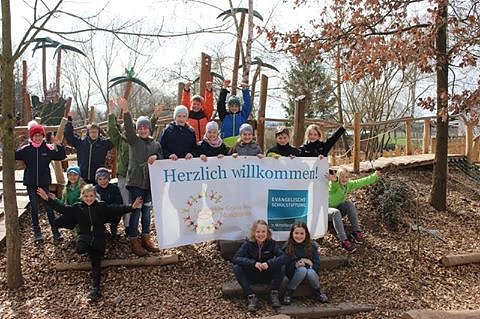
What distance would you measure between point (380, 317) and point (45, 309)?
3500 millimetres

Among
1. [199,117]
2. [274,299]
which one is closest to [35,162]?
[199,117]

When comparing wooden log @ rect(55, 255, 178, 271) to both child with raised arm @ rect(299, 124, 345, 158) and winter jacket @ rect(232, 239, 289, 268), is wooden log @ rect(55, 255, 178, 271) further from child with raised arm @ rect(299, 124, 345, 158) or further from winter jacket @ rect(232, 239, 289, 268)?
child with raised arm @ rect(299, 124, 345, 158)

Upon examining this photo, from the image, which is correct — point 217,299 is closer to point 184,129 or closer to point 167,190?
point 167,190

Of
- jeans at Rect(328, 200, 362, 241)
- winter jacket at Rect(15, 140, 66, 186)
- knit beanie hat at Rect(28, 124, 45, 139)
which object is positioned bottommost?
jeans at Rect(328, 200, 362, 241)

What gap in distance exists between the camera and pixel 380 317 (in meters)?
5.23

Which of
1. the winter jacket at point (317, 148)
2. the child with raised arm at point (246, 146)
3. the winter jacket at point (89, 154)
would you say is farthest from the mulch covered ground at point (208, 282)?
the child with raised arm at point (246, 146)

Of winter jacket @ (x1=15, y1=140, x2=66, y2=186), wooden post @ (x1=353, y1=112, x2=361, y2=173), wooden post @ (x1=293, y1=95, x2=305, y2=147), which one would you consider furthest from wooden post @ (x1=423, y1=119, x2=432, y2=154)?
winter jacket @ (x1=15, y1=140, x2=66, y2=186)

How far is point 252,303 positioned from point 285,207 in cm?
146

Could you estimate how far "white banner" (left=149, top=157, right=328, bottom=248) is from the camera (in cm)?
589

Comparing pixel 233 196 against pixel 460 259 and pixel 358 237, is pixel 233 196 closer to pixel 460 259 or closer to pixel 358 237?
pixel 358 237

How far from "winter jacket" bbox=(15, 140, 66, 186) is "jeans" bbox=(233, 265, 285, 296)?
294cm

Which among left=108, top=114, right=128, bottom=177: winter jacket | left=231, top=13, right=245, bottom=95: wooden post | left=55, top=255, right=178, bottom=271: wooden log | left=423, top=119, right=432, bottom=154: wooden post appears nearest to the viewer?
left=55, top=255, right=178, bottom=271: wooden log

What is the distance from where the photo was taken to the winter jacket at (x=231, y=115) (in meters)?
6.78

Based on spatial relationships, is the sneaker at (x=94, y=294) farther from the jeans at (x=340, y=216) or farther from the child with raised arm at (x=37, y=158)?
the jeans at (x=340, y=216)
